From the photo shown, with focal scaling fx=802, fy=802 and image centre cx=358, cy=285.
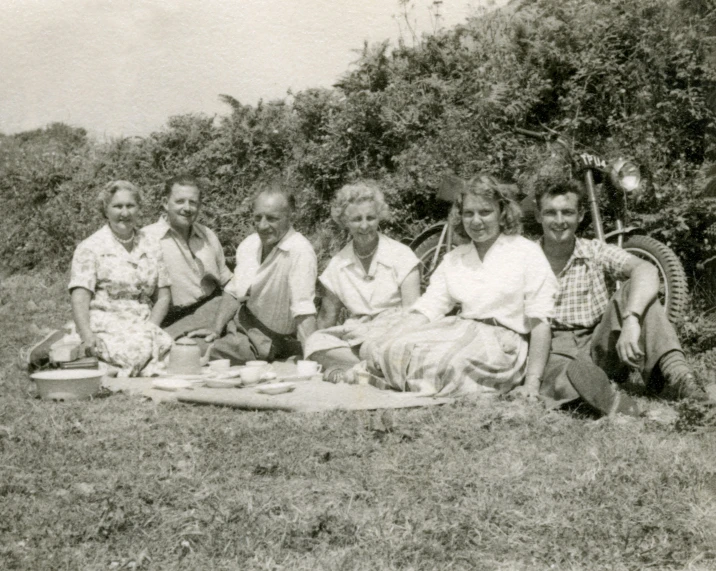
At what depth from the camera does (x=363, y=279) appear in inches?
218

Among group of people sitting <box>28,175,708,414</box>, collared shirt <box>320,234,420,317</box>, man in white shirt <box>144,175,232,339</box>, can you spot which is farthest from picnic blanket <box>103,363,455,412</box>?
man in white shirt <box>144,175,232,339</box>

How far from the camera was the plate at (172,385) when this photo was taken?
4898 millimetres

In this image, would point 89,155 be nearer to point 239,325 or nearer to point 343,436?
point 239,325

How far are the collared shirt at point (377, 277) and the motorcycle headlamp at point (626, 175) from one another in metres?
1.49

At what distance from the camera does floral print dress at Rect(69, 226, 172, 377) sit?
18.0 ft

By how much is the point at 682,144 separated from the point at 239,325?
11.6ft

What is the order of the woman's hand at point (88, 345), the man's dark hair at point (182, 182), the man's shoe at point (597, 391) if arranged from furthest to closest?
the man's dark hair at point (182, 182) < the woman's hand at point (88, 345) < the man's shoe at point (597, 391)

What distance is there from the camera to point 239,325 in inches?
241

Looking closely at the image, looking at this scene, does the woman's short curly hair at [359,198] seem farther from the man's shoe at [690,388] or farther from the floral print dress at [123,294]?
the man's shoe at [690,388]

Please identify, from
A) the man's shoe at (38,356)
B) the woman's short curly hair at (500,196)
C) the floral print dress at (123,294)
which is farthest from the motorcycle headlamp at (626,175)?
the man's shoe at (38,356)

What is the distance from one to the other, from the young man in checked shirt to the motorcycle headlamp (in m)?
0.82

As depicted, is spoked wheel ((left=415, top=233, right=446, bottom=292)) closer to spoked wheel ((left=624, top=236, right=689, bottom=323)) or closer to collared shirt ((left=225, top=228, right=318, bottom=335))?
collared shirt ((left=225, top=228, right=318, bottom=335))

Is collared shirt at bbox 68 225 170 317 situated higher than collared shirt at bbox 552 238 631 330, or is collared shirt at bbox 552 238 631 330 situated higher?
collared shirt at bbox 68 225 170 317

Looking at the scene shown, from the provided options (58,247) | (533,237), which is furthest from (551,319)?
(58,247)
